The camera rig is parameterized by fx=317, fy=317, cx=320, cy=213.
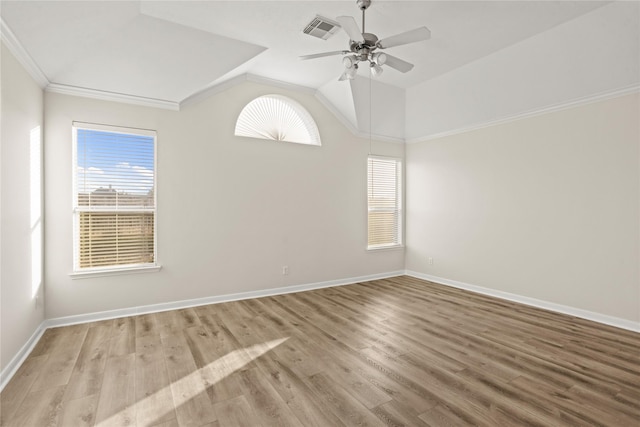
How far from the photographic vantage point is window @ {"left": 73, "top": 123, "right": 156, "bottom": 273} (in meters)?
3.68

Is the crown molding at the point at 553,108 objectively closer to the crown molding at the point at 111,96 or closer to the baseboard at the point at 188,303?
the baseboard at the point at 188,303

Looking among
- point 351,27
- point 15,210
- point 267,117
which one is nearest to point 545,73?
point 351,27

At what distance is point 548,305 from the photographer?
4.24 m

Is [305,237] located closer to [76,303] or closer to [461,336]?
[461,336]

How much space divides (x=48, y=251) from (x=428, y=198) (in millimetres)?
5644

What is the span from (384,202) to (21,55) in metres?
5.26

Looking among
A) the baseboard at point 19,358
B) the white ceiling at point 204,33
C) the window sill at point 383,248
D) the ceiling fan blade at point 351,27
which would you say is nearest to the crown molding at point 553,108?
the white ceiling at point 204,33

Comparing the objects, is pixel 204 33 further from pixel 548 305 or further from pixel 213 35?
pixel 548 305

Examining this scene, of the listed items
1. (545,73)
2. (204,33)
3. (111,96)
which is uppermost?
(204,33)

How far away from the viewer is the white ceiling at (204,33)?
9.02 feet

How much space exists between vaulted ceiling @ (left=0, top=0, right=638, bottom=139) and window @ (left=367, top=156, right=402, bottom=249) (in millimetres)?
2146

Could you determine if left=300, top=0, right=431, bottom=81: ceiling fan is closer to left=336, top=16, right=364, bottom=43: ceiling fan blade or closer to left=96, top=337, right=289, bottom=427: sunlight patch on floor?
left=336, top=16, right=364, bottom=43: ceiling fan blade

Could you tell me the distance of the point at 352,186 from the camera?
5660 millimetres

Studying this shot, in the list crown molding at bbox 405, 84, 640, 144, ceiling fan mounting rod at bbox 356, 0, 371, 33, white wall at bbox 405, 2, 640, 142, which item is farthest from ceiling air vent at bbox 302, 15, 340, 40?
crown molding at bbox 405, 84, 640, 144
